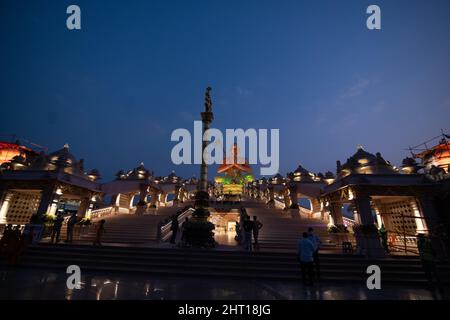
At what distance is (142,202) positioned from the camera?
78.7 feet

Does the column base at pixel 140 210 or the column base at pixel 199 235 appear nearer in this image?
the column base at pixel 199 235

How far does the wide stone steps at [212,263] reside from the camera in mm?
7680

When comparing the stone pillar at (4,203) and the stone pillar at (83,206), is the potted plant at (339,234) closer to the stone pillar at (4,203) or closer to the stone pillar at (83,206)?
the stone pillar at (83,206)

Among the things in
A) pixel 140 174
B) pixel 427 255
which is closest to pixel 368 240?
pixel 427 255

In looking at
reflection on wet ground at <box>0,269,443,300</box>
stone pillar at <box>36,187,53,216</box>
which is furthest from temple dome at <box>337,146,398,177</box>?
stone pillar at <box>36,187,53,216</box>

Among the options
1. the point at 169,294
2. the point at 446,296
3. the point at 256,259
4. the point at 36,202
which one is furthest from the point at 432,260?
the point at 36,202

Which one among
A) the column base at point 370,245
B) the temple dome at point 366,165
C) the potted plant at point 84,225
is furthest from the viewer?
the temple dome at point 366,165

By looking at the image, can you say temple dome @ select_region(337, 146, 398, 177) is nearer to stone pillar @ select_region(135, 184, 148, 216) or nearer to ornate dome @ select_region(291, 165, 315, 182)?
ornate dome @ select_region(291, 165, 315, 182)

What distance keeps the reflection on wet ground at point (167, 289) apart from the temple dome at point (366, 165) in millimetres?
10907

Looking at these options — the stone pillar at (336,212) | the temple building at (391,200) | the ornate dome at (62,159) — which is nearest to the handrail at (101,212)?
the ornate dome at (62,159)

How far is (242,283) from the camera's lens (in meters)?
6.77
